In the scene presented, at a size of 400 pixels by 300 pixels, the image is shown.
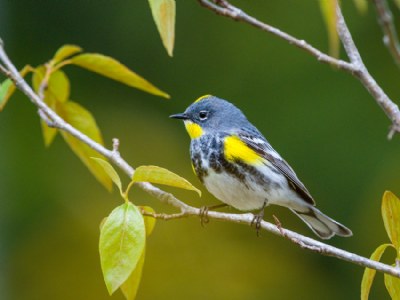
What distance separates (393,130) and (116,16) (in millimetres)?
4881

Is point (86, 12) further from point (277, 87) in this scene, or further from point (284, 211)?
point (284, 211)

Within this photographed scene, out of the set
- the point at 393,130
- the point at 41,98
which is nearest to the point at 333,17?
the point at 393,130

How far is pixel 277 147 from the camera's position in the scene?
496 centimetres

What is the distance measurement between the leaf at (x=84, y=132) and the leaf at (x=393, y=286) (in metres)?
0.80

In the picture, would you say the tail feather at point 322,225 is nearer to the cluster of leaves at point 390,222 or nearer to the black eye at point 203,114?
the black eye at point 203,114

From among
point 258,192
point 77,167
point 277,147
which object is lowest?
point 277,147

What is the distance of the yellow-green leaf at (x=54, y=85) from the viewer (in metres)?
2.21

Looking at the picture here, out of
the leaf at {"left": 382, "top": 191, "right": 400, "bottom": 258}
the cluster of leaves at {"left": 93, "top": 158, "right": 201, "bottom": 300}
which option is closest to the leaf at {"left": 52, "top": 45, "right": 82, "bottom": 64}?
the cluster of leaves at {"left": 93, "top": 158, "right": 201, "bottom": 300}

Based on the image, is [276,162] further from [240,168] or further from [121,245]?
[121,245]

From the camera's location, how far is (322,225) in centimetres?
310

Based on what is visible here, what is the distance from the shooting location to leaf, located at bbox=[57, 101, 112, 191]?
2066mm

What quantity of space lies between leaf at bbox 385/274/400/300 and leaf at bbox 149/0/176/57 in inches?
26.2

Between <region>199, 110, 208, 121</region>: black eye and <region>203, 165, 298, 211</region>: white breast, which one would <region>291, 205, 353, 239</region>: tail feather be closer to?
<region>203, 165, 298, 211</region>: white breast

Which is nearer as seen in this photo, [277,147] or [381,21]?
[381,21]
